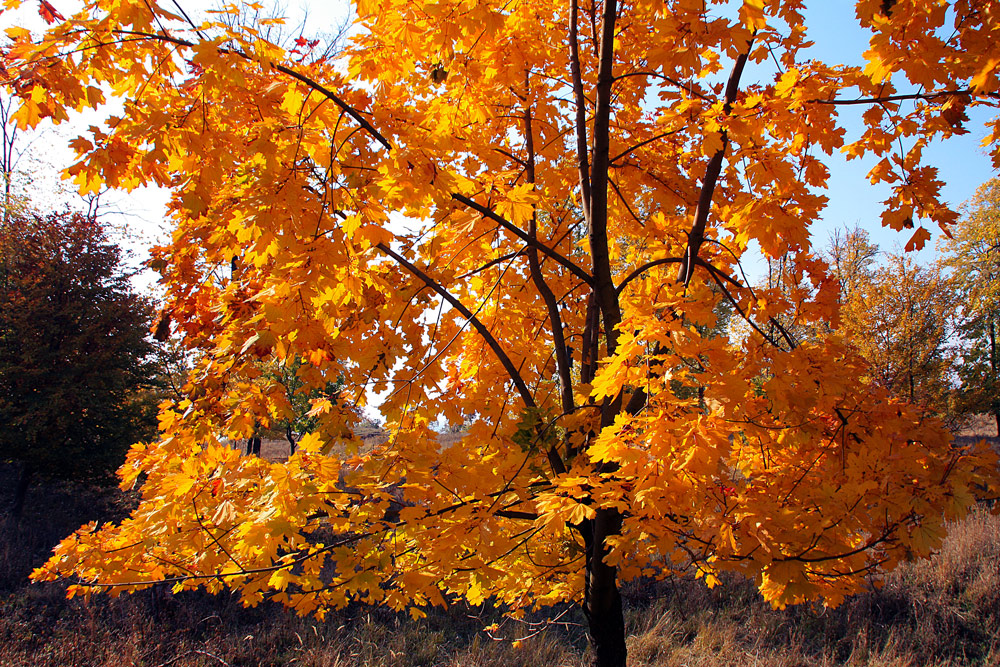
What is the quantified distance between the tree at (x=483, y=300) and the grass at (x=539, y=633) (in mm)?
4510

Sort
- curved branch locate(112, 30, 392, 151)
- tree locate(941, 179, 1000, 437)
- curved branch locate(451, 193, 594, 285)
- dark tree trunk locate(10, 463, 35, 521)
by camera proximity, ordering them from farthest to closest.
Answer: tree locate(941, 179, 1000, 437), dark tree trunk locate(10, 463, 35, 521), curved branch locate(451, 193, 594, 285), curved branch locate(112, 30, 392, 151)

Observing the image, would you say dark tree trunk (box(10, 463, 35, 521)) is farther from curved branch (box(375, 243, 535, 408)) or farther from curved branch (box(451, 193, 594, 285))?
curved branch (box(451, 193, 594, 285))

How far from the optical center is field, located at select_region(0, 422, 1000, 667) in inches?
254

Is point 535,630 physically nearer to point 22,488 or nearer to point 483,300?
point 483,300

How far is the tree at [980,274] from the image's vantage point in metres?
19.0

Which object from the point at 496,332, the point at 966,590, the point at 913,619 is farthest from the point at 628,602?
the point at 496,332

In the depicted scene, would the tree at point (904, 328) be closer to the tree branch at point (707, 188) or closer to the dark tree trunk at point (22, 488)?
Result: the tree branch at point (707, 188)

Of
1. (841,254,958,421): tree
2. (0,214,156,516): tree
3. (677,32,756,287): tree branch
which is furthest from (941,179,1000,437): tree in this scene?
(0,214,156,516): tree

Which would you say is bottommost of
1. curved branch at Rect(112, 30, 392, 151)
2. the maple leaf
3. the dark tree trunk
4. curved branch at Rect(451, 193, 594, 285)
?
the dark tree trunk

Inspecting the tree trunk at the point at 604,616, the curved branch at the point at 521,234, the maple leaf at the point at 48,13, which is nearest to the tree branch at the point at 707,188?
the curved branch at the point at 521,234

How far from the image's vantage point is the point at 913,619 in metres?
7.52

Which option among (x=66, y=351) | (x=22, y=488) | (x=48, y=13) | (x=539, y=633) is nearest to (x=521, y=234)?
(x=48, y=13)

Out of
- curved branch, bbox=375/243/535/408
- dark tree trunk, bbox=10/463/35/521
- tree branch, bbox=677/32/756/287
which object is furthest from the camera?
dark tree trunk, bbox=10/463/35/521

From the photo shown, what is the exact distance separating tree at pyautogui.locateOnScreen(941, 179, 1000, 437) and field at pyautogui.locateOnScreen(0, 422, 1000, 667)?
1391 centimetres
